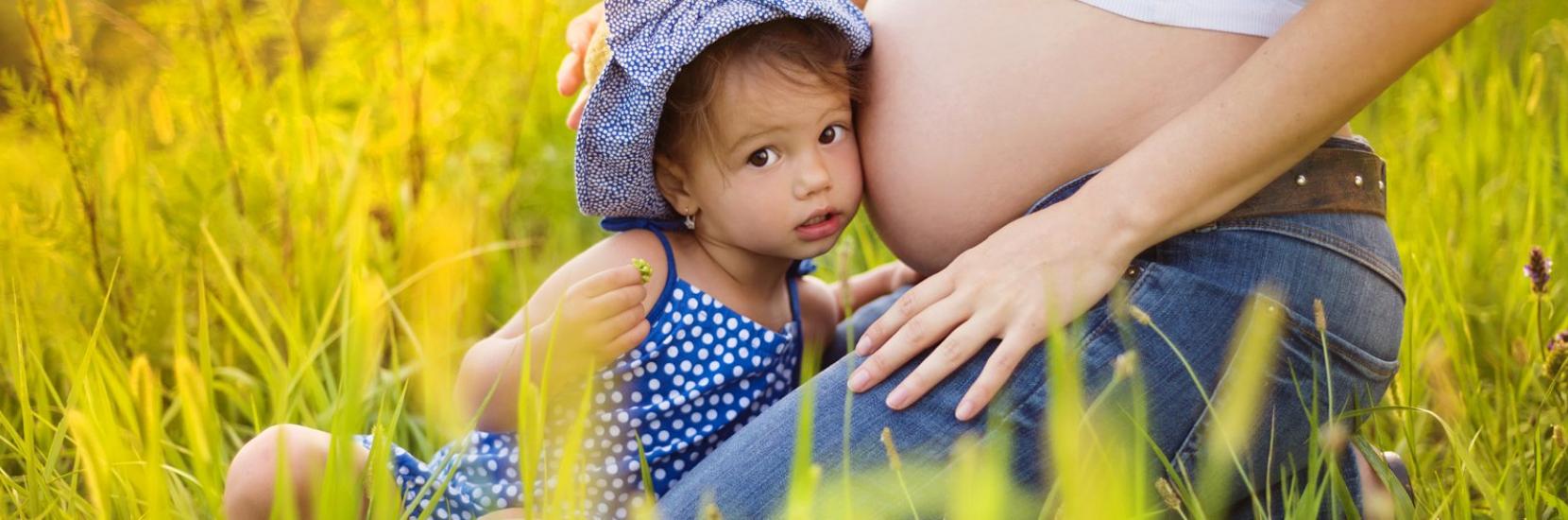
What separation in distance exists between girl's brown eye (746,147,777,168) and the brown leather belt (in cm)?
56

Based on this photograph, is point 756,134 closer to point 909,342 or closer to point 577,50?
point 909,342

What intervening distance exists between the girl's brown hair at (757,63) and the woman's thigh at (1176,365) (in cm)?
40

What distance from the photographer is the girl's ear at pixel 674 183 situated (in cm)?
185

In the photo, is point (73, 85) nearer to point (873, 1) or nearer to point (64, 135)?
point (64, 135)

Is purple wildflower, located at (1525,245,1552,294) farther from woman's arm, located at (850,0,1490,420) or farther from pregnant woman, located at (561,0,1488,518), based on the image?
woman's arm, located at (850,0,1490,420)

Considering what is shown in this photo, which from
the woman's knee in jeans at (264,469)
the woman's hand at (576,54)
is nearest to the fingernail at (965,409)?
the woman's knee in jeans at (264,469)

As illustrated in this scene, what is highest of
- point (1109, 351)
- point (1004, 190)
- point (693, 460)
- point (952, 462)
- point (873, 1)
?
point (873, 1)

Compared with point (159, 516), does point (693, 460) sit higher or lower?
lower

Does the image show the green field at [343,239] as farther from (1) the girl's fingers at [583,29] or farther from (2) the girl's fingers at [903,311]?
(1) the girl's fingers at [583,29]

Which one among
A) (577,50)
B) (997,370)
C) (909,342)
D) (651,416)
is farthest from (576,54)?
(997,370)

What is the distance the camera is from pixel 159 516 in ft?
3.89

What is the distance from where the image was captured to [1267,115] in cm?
150

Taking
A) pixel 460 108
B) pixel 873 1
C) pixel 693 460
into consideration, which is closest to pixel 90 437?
pixel 693 460

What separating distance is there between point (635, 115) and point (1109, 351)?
2.15 ft
